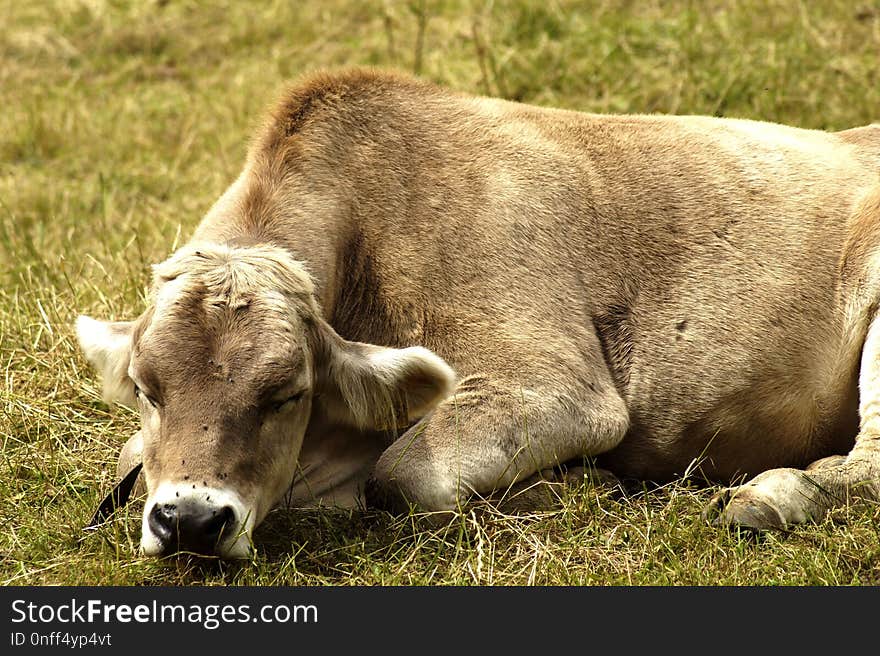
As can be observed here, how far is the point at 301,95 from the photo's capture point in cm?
606

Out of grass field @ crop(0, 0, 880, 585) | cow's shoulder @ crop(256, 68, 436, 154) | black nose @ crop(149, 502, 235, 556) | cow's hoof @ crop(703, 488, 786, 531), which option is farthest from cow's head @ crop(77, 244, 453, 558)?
cow's hoof @ crop(703, 488, 786, 531)

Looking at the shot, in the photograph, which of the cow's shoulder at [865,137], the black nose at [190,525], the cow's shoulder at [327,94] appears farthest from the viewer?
the cow's shoulder at [865,137]

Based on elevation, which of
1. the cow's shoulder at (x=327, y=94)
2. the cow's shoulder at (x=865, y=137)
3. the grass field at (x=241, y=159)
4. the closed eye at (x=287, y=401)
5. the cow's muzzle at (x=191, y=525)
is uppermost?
the cow's shoulder at (x=327, y=94)

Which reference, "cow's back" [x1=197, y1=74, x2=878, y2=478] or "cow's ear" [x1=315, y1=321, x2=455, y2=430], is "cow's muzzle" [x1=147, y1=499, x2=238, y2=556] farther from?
"cow's back" [x1=197, y1=74, x2=878, y2=478]

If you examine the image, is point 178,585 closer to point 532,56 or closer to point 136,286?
point 136,286

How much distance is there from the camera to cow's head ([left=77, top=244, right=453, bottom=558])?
458cm

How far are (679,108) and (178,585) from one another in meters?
6.11

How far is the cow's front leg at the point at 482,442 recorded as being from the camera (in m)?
5.26

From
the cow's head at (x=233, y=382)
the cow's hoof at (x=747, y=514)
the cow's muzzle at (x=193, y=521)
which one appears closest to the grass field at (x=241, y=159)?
the cow's hoof at (x=747, y=514)

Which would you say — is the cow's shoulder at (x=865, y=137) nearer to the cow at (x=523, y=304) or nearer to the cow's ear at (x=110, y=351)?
the cow at (x=523, y=304)

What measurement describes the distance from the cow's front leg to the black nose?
93 cm

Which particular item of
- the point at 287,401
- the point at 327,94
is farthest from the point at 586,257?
the point at 287,401

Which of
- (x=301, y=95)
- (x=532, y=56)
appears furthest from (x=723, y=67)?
(x=301, y=95)

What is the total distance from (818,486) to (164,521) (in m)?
2.66
